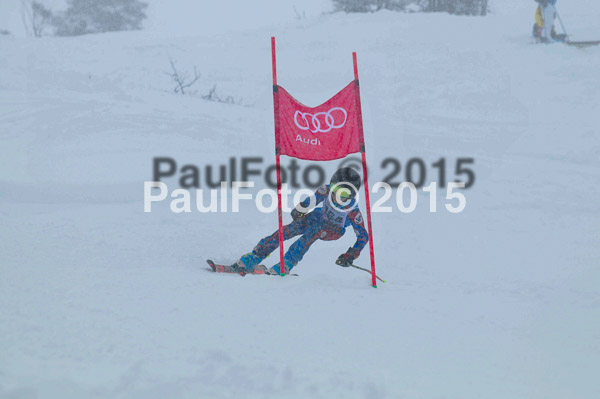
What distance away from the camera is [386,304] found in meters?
3.84

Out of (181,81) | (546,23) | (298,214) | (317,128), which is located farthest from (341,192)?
(546,23)

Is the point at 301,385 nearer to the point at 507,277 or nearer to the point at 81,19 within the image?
the point at 507,277

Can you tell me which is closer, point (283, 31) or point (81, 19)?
point (283, 31)

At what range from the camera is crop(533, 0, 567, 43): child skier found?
1535 centimetres

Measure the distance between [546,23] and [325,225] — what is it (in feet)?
48.5

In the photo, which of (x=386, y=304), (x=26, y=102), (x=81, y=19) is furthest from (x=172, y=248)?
(x=81, y=19)

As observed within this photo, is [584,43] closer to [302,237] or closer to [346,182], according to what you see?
[346,182]

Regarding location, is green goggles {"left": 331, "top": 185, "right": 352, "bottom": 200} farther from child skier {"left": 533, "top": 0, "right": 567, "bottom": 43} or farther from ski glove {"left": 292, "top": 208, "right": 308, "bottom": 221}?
child skier {"left": 533, "top": 0, "right": 567, "bottom": 43}

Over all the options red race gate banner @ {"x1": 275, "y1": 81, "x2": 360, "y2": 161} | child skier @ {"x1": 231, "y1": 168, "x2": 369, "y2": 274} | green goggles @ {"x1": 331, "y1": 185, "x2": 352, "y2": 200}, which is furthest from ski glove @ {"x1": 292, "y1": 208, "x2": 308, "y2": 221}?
red race gate banner @ {"x1": 275, "y1": 81, "x2": 360, "y2": 161}

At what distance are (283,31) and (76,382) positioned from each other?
19287 millimetres

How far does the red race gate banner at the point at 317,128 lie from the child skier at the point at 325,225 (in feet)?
0.91

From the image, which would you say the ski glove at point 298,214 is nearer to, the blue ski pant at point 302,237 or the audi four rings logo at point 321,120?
the blue ski pant at point 302,237

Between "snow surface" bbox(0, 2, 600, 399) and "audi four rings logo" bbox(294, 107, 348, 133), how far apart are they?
1.40 m

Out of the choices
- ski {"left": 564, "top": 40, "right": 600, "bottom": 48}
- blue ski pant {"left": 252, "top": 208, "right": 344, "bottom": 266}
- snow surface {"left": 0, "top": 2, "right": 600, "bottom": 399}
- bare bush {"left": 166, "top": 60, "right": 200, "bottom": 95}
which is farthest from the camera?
ski {"left": 564, "top": 40, "right": 600, "bottom": 48}
